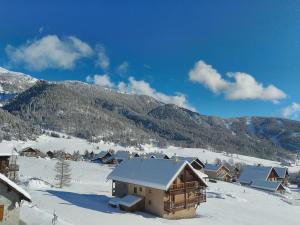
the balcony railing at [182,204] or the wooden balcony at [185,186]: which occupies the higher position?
the wooden balcony at [185,186]

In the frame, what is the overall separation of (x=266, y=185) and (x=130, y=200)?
2814 inches

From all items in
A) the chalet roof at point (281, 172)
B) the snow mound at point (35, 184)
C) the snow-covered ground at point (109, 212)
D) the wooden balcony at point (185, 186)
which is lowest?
the snow-covered ground at point (109, 212)

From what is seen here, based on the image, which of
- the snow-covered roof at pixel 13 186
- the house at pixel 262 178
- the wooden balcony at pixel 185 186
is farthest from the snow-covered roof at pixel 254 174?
the snow-covered roof at pixel 13 186

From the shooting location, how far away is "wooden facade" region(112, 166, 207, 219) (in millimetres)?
42438

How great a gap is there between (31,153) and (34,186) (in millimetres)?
96775

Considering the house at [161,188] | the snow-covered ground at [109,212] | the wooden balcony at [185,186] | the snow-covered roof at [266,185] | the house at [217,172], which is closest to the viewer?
the snow-covered ground at [109,212]

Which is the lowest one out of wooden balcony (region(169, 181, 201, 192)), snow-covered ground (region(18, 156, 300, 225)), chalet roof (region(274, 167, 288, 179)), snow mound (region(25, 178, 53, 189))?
snow-covered ground (region(18, 156, 300, 225))

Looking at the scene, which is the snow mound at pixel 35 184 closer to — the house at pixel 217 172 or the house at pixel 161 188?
the house at pixel 161 188

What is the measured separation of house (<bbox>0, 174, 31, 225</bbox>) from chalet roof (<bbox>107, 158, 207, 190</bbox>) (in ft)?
62.0

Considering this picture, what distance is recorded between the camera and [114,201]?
44625mm

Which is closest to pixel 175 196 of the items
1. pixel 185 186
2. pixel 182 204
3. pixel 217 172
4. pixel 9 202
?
pixel 182 204

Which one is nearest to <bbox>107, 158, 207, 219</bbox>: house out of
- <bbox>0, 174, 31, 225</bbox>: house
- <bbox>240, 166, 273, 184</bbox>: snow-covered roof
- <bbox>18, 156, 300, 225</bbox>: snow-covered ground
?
<bbox>18, 156, 300, 225</bbox>: snow-covered ground

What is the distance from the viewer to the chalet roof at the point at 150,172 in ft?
139

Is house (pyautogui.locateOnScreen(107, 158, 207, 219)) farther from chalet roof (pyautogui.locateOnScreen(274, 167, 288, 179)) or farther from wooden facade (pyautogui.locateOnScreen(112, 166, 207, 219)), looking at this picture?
chalet roof (pyautogui.locateOnScreen(274, 167, 288, 179))
